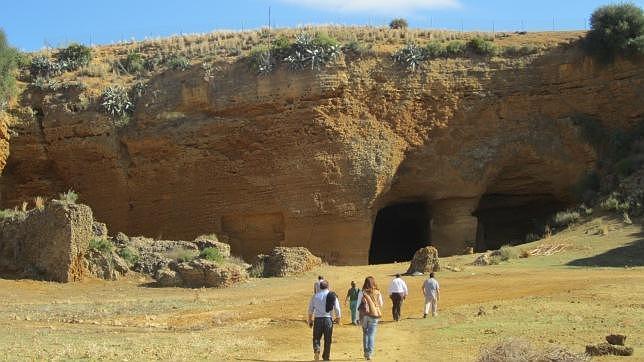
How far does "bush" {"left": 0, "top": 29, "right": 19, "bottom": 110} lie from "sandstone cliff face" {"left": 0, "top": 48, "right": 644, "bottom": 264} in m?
1.57

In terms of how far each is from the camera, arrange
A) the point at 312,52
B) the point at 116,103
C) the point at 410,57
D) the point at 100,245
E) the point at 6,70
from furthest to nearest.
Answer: the point at 6,70 < the point at 116,103 < the point at 410,57 < the point at 312,52 < the point at 100,245

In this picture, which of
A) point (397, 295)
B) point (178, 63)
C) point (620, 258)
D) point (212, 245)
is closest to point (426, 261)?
point (620, 258)

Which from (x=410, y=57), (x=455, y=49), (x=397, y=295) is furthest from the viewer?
(x=455, y=49)

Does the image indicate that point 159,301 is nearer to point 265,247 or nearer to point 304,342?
point 304,342

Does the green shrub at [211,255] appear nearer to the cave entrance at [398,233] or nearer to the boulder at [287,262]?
the boulder at [287,262]

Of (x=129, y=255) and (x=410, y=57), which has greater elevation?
(x=410, y=57)

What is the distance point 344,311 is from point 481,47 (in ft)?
58.2

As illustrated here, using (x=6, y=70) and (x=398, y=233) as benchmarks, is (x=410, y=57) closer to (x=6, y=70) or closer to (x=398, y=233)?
(x=398, y=233)

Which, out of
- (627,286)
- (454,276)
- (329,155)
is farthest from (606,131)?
(627,286)

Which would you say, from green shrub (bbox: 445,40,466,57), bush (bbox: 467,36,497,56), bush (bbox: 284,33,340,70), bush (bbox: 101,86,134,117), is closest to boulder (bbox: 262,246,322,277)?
bush (bbox: 284,33,340,70)

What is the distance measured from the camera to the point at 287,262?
28000 mm

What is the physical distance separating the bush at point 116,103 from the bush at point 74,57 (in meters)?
3.90

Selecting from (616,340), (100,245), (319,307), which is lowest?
(616,340)

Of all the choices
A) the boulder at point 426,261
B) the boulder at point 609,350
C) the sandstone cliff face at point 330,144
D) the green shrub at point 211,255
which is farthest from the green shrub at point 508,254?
the boulder at point 609,350
